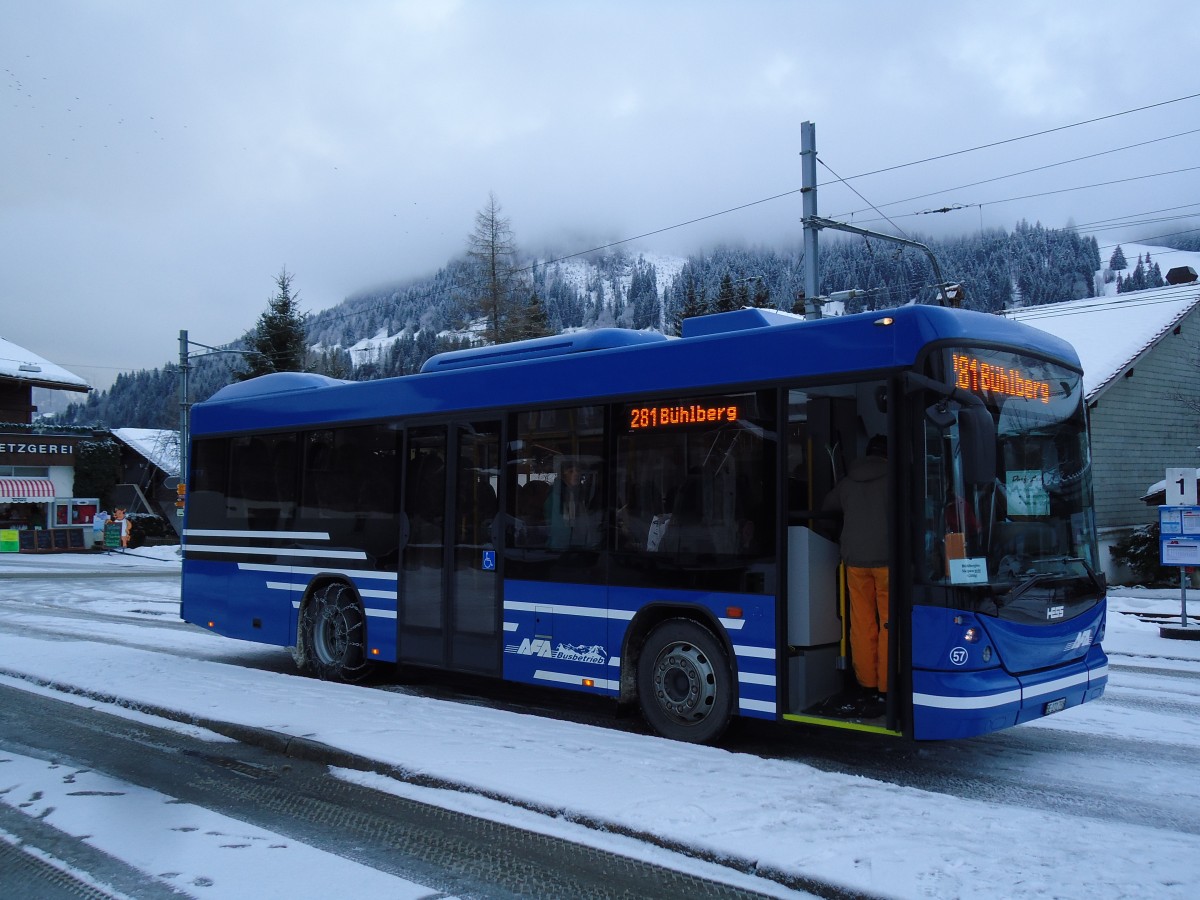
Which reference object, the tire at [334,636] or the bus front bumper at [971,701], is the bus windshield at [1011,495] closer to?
the bus front bumper at [971,701]

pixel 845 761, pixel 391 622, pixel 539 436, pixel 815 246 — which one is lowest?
pixel 845 761

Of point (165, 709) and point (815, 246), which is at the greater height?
point (815, 246)

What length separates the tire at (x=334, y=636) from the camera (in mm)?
10258

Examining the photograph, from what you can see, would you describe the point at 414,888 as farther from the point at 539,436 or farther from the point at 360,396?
the point at 360,396

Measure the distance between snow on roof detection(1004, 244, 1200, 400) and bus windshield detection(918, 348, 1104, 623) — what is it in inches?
710

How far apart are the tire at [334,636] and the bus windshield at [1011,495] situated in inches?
242

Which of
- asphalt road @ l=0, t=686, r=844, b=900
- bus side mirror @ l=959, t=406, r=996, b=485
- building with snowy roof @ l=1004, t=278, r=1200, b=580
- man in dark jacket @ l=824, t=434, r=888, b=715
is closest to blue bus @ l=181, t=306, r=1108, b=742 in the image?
bus side mirror @ l=959, t=406, r=996, b=485

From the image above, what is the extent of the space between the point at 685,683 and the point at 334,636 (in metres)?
4.60

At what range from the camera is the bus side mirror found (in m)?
6.09

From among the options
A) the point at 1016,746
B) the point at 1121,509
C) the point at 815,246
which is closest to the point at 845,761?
the point at 1016,746

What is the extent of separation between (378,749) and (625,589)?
2181 millimetres

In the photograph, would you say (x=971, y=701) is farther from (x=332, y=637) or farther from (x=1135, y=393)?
(x=1135, y=393)

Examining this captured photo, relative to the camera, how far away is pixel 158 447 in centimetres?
6025

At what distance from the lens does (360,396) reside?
34.0 ft
